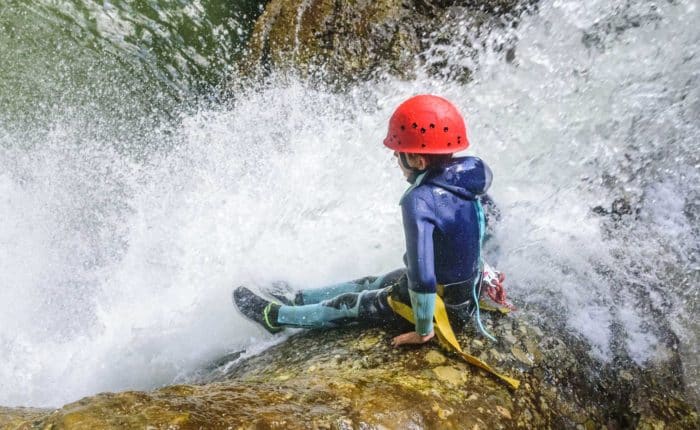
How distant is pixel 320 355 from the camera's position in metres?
3.21

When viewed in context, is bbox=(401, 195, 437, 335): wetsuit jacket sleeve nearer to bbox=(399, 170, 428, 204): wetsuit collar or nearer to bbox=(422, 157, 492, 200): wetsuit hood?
bbox=(399, 170, 428, 204): wetsuit collar

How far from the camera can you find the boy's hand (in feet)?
9.48

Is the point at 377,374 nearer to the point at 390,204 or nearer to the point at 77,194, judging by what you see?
the point at 390,204

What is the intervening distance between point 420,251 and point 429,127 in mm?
688

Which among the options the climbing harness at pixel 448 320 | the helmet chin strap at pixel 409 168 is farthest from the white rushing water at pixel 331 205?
the helmet chin strap at pixel 409 168

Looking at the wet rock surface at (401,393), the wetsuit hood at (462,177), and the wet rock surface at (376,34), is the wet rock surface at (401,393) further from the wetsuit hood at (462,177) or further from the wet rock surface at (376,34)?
the wet rock surface at (376,34)

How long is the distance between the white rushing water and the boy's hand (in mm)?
994

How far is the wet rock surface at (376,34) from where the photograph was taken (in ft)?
20.3

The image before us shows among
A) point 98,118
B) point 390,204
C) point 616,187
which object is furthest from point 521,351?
point 98,118

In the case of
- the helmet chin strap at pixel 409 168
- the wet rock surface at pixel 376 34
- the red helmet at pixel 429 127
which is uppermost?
the wet rock surface at pixel 376 34

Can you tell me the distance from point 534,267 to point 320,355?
6.24 ft

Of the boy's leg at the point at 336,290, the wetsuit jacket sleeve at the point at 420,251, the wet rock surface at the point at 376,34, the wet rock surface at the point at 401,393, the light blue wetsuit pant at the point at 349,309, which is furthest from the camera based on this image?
the wet rock surface at the point at 376,34

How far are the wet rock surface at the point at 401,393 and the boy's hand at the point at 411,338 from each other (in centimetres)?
6

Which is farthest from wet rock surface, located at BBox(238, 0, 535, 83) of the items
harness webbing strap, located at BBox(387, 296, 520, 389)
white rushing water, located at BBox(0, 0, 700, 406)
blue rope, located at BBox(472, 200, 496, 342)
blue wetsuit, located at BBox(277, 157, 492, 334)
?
harness webbing strap, located at BBox(387, 296, 520, 389)
